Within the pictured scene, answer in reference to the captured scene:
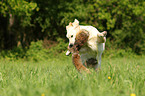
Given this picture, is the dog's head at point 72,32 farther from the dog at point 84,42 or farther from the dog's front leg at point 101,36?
the dog's front leg at point 101,36

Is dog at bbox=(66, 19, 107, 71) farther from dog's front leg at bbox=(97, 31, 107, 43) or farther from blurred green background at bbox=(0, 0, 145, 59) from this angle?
blurred green background at bbox=(0, 0, 145, 59)

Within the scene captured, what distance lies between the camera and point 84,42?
12.6 feet

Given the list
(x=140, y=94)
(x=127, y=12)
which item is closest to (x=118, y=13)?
(x=127, y=12)

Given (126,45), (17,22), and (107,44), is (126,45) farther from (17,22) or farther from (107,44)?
(17,22)

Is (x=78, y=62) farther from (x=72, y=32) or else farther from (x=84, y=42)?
(x=72, y=32)

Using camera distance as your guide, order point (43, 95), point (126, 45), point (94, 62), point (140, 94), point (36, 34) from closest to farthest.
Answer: point (43, 95), point (140, 94), point (94, 62), point (126, 45), point (36, 34)

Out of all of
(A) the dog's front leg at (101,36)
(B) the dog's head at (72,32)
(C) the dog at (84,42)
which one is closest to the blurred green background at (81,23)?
(C) the dog at (84,42)

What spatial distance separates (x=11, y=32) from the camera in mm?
15625

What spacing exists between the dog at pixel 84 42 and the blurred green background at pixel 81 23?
9.38 m

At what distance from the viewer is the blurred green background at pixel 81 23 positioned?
14.0m

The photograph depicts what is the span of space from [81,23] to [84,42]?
433 inches

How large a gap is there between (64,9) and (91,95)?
13.4 m

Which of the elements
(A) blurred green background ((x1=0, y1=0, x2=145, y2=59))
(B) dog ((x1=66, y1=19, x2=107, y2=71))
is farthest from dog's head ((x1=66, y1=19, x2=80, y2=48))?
(A) blurred green background ((x1=0, y1=0, x2=145, y2=59))

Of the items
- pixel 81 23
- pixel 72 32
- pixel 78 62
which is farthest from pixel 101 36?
pixel 81 23
